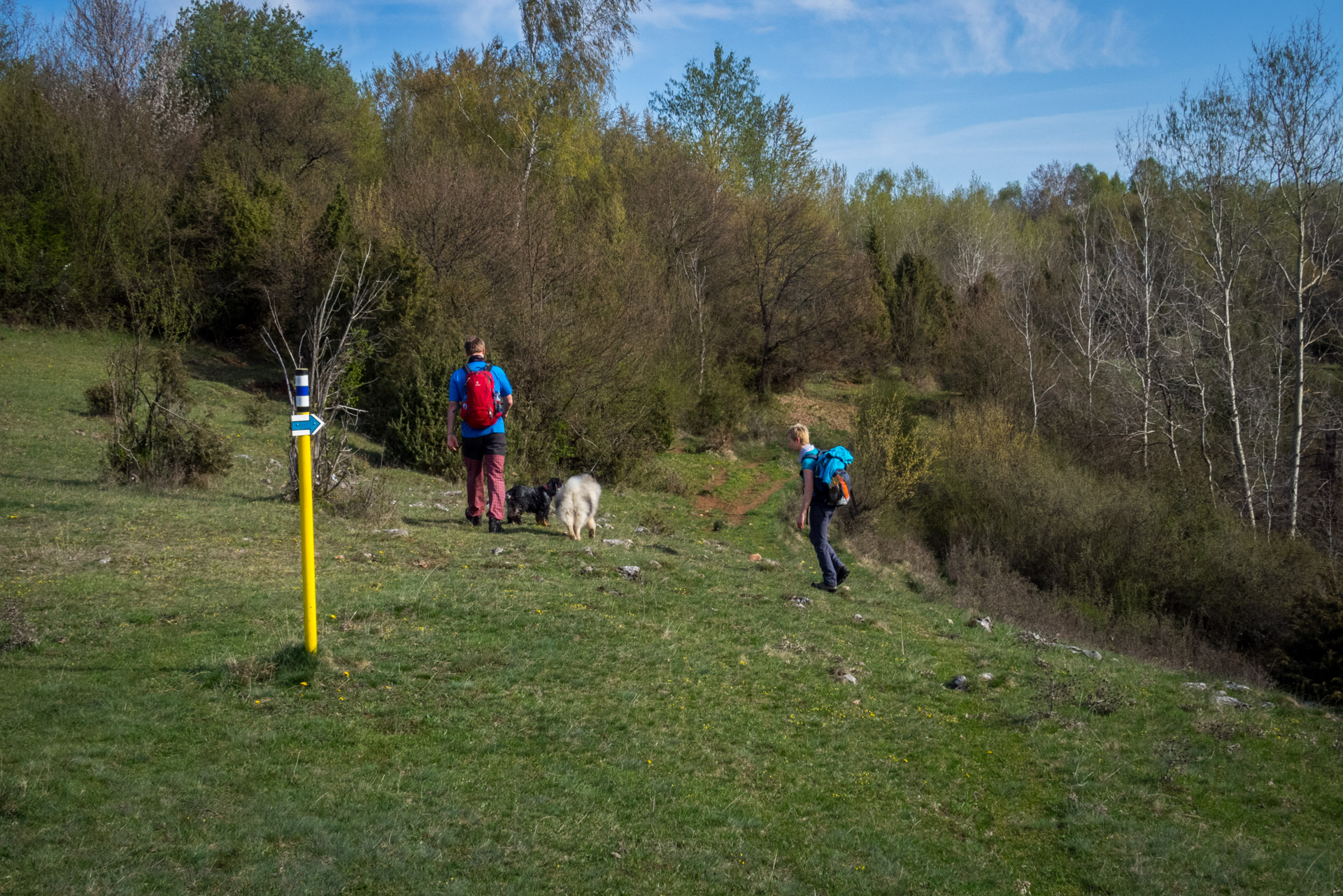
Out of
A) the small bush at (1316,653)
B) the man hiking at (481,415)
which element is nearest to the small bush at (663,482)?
the man hiking at (481,415)

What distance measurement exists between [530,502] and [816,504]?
4.33 m

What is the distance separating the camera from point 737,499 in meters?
24.7

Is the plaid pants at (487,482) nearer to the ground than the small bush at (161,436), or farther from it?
nearer to the ground

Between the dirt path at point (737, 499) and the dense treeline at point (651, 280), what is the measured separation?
239 cm

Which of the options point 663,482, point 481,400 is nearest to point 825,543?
point 481,400

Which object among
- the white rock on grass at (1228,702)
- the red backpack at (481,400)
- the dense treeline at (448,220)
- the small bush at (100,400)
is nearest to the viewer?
the white rock on grass at (1228,702)

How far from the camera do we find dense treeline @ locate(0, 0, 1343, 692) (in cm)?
2112

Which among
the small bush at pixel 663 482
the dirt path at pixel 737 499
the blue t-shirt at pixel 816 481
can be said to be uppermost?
the blue t-shirt at pixel 816 481

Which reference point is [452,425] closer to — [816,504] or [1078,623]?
[816,504]

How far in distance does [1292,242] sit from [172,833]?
3629 centimetres

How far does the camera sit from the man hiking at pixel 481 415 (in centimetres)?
1096

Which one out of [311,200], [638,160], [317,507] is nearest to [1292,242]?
[638,160]

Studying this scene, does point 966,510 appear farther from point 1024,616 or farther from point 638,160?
point 638,160

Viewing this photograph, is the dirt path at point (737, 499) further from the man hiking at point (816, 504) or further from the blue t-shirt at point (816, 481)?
the blue t-shirt at point (816, 481)
